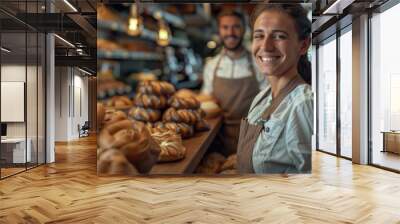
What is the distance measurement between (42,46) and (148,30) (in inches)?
124

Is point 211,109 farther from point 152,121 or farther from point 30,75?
point 30,75

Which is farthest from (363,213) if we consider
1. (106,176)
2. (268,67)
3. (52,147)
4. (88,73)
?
(88,73)

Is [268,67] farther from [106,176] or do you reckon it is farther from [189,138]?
[106,176]

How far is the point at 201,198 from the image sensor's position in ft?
15.8

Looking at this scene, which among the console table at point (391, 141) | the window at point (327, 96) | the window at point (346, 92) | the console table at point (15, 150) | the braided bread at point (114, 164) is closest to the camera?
the braided bread at point (114, 164)

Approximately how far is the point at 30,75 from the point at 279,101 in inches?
183

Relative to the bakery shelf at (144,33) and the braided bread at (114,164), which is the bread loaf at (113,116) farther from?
the bakery shelf at (144,33)

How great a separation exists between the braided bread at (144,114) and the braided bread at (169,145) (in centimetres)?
23

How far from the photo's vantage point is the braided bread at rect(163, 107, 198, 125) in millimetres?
5980

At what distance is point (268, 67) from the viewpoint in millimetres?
5969

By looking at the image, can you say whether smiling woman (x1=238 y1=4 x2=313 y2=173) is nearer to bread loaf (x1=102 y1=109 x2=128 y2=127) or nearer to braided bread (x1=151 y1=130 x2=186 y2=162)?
braided bread (x1=151 y1=130 x2=186 y2=162)

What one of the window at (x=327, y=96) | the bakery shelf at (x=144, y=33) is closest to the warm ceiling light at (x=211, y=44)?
the bakery shelf at (x=144, y=33)

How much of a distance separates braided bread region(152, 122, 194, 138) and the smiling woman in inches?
31.5

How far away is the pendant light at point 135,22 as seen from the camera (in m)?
5.99
